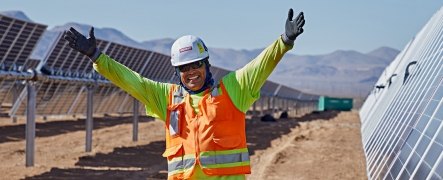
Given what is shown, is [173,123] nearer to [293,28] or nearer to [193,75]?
[193,75]

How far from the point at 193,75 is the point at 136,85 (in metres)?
0.41

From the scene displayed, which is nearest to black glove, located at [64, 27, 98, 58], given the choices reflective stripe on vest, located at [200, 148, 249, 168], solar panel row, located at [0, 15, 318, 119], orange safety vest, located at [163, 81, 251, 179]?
orange safety vest, located at [163, 81, 251, 179]

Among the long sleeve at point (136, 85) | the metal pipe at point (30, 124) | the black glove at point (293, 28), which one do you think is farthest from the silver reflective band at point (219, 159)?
the metal pipe at point (30, 124)

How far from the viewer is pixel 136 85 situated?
14.5ft

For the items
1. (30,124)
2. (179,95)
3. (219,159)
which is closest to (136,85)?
(179,95)

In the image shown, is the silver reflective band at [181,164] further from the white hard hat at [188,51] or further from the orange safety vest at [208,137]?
the white hard hat at [188,51]

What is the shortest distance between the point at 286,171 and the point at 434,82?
6.45 m

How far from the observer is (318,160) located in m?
16.5

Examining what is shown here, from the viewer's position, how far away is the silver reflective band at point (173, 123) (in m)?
4.29

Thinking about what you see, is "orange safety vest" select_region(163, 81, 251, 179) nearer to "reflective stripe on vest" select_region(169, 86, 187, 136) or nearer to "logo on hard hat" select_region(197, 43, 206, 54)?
"reflective stripe on vest" select_region(169, 86, 187, 136)

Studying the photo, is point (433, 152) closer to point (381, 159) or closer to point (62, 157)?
point (381, 159)

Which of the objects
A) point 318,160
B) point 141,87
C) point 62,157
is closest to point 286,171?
point 318,160

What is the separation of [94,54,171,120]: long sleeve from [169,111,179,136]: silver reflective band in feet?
0.59

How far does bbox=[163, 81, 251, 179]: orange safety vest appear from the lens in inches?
165
